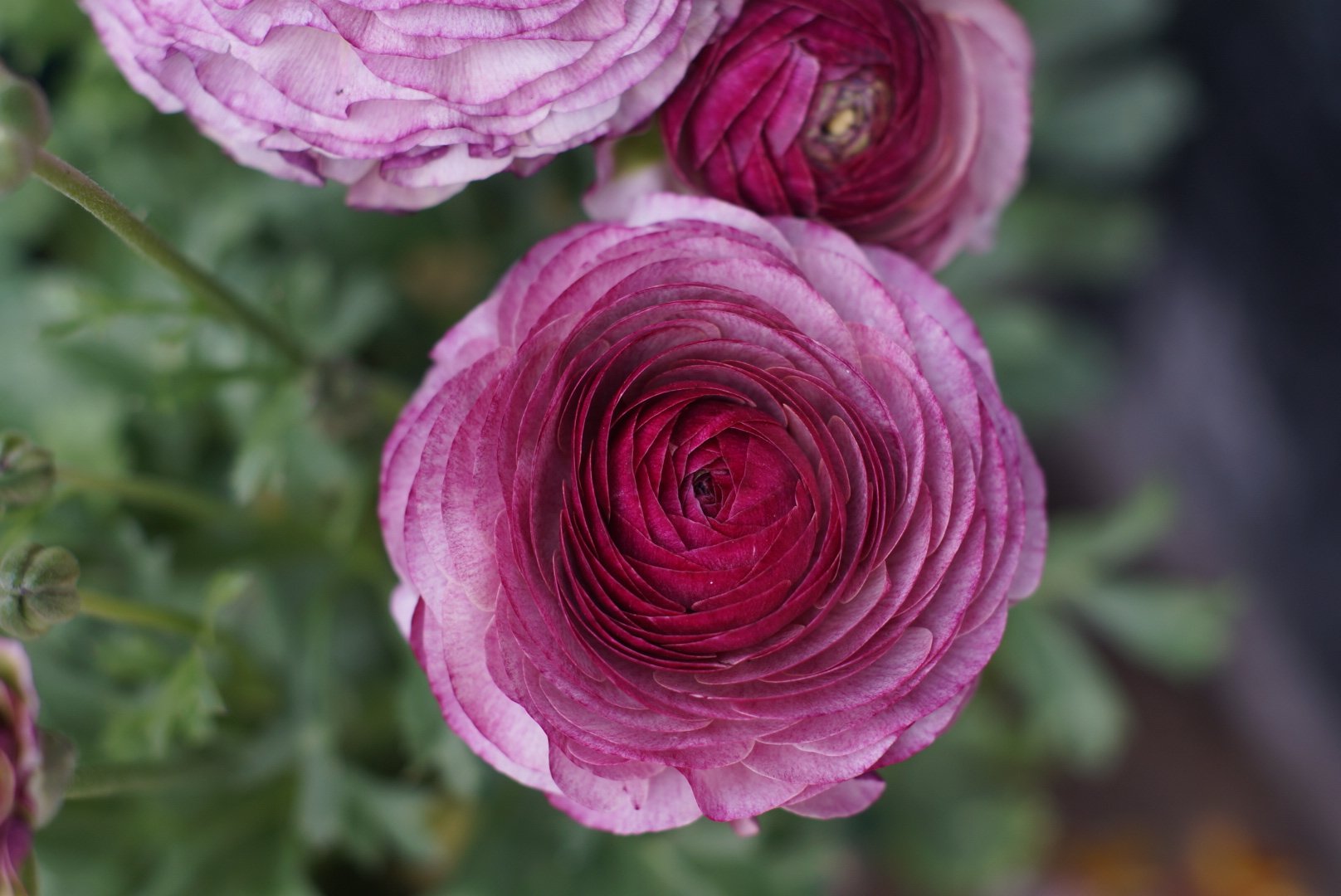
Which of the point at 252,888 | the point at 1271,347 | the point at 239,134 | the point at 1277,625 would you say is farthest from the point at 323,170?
the point at 1277,625

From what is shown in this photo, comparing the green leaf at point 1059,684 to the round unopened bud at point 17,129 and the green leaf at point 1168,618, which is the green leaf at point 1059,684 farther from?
the round unopened bud at point 17,129

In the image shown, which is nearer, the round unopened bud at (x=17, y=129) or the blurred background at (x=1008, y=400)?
the round unopened bud at (x=17, y=129)

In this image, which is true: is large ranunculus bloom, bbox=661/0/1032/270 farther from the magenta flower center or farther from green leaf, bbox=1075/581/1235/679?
green leaf, bbox=1075/581/1235/679

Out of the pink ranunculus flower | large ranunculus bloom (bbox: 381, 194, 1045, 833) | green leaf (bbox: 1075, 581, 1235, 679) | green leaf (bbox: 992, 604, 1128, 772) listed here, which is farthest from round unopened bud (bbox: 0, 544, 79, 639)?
green leaf (bbox: 1075, 581, 1235, 679)

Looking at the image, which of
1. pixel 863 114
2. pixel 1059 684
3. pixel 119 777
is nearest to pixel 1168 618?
pixel 1059 684

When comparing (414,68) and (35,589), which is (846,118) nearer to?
(414,68)

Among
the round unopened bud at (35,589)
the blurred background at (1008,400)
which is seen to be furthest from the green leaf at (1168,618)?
the round unopened bud at (35,589)

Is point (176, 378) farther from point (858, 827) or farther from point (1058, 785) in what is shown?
point (1058, 785)
